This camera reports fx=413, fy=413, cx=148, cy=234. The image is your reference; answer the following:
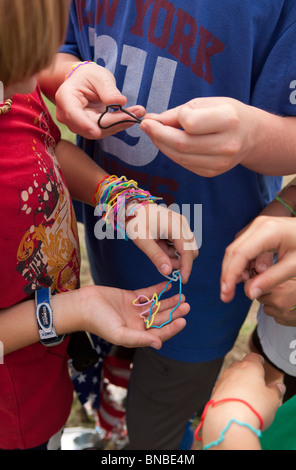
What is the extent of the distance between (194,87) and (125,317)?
524 mm

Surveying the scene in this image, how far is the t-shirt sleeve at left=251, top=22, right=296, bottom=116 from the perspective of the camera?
78cm

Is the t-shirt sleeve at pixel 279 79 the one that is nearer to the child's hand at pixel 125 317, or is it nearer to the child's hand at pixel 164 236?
the child's hand at pixel 164 236

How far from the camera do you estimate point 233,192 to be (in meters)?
0.98

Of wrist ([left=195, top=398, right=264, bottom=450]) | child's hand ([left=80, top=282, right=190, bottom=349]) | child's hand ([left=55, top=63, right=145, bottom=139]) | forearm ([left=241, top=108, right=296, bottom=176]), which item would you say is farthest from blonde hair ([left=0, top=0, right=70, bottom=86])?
wrist ([left=195, top=398, right=264, bottom=450])

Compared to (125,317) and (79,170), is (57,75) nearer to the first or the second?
(79,170)

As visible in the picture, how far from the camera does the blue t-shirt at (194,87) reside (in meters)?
0.80

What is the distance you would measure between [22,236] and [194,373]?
0.68 meters

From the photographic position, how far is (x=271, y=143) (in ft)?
2.69

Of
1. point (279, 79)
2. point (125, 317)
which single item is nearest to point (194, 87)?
point (279, 79)

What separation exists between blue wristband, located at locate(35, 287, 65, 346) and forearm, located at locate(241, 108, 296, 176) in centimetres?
50

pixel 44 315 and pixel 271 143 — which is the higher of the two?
pixel 271 143

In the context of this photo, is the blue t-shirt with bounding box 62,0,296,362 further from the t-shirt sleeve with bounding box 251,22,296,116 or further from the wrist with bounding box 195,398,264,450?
the wrist with bounding box 195,398,264,450
